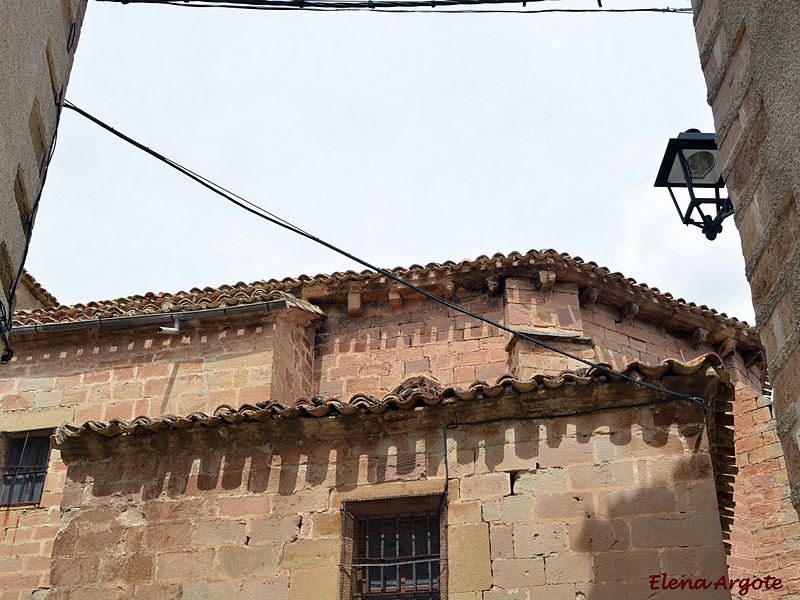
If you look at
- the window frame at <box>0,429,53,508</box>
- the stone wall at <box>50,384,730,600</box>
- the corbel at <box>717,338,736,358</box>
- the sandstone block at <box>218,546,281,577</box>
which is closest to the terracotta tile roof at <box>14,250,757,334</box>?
the corbel at <box>717,338,736,358</box>

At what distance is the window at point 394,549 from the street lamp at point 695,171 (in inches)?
129

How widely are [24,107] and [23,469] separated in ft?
24.2

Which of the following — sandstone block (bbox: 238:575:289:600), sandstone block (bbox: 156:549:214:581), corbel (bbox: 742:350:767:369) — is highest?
corbel (bbox: 742:350:767:369)

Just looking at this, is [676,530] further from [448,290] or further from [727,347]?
[727,347]

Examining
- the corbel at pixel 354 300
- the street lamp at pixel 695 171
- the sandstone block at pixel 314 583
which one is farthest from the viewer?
the corbel at pixel 354 300

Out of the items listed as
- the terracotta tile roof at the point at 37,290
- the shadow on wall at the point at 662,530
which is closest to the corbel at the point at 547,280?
the shadow on wall at the point at 662,530

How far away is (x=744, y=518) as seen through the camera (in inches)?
463

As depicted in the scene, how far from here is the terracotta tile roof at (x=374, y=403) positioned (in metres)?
7.64

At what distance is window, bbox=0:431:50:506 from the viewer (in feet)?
38.9

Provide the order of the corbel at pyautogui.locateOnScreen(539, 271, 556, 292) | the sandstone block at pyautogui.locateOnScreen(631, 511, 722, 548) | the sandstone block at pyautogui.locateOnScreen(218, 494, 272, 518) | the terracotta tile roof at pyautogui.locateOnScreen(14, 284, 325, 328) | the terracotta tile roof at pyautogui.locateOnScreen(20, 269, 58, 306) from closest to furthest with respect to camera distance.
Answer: the sandstone block at pyautogui.locateOnScreen(631, 511, 722, 548)
the sandstone block at pyautogui.locateOnScreen(218, 494, 272, 518)
the terracotta tile roof at pyautogui.locateOnScreen(14, 284, 325, 328)
the corbel at pyautogui.locateOnScreen(539, 271, 556, 292)
the terracotta tile roof at pyautogui.locateOnScreen(20, 269, 58, 306)

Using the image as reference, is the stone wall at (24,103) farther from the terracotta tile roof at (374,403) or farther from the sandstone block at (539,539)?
the sandstone block at (539,539)

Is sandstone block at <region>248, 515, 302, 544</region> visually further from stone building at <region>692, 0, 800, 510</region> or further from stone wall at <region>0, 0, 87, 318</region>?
stone building at <region>692, 0, 800, 510</region>

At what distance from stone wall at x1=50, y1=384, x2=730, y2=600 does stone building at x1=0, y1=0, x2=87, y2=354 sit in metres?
2.88

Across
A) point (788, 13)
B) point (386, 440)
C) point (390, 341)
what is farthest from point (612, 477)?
point (390, 341)
